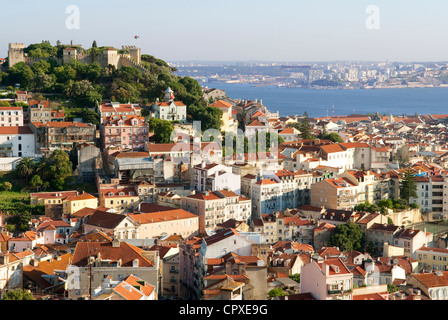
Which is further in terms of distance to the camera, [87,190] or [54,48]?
[54,48]

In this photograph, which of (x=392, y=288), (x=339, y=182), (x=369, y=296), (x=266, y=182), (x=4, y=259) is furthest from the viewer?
(x=339, y=182)

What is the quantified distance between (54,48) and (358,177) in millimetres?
15347

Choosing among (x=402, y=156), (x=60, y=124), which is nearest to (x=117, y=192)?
Answer: (x=60, y=124)

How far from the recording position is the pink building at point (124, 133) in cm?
2295

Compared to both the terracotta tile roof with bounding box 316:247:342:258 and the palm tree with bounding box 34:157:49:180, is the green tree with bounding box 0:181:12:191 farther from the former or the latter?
the terracotta tile roof with bounding box 316:247:342:258

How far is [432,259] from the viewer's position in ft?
56.3

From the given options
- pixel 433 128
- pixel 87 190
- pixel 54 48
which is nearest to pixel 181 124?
pixel 87 190

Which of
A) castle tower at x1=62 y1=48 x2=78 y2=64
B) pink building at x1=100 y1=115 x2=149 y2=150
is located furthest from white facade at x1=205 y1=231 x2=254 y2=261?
castle tower at x1=62 y1=48 x2=78 y2=64

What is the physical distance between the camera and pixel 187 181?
21391 millimetres

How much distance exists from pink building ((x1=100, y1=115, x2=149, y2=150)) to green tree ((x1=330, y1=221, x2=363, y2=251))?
7.68m

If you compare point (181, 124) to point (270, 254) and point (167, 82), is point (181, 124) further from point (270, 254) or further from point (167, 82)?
point (270, 254)

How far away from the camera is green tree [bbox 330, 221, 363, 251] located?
1788cm

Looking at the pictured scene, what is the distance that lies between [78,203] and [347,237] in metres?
7.23

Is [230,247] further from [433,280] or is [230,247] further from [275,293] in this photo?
[433,280]
